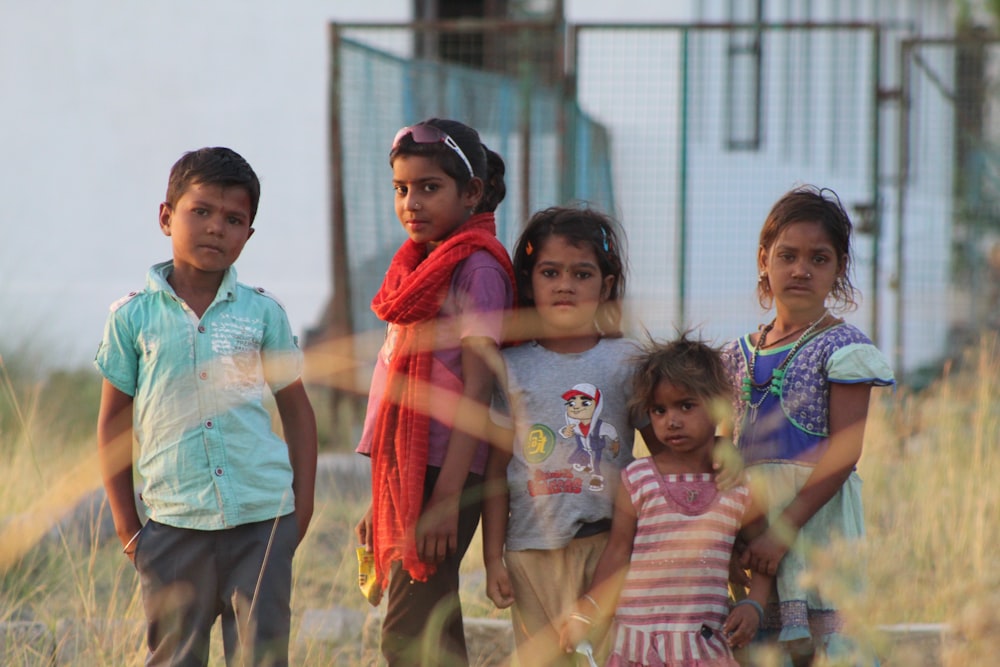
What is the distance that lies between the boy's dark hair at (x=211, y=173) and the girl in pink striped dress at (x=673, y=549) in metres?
1.07

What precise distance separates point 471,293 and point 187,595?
37.8 inches

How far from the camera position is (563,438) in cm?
280

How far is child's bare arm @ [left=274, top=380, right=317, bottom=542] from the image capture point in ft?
9.74

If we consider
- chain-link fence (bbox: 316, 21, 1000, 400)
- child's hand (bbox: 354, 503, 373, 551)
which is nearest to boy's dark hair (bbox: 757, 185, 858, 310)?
child's hand (bbox: 354, 503, 373, 551)

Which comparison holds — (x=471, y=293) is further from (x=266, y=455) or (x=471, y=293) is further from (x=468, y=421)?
(x=266, y=455)

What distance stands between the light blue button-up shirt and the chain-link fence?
3810 mm

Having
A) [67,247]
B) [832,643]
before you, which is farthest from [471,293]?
[67,247]

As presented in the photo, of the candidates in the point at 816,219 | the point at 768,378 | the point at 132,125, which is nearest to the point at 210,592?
the point at 768,378

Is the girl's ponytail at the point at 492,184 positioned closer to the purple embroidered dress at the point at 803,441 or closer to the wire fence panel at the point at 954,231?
the purple embroidered dress at the point at 803,441

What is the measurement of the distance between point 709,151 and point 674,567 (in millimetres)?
7022

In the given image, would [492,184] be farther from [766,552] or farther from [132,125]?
[132,125]

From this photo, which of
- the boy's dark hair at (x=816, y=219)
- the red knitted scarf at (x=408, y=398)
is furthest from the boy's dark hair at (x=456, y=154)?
the boy's dark hair at (x=816, y=219)

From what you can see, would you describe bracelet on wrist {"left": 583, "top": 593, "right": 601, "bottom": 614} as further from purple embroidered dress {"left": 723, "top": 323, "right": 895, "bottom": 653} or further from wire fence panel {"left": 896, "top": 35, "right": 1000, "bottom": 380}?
wire fence panel {"left": 896, "top": 35, "right": 1000, "bottom": 380}

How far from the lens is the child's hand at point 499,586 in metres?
2.80
